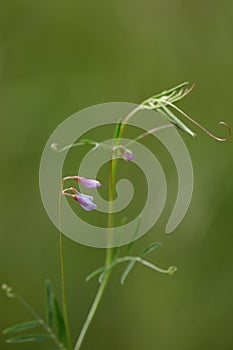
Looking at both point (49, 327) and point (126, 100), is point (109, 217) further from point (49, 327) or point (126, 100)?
point (126, 100)

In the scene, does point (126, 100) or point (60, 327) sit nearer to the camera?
point (60, 327)

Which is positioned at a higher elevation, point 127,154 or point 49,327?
point 127,154

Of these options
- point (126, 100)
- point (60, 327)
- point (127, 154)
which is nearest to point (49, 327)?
point (60, 327)

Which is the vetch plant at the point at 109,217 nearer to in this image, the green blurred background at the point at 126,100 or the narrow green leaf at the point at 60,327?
the narrow green leaf at the point at 60,327

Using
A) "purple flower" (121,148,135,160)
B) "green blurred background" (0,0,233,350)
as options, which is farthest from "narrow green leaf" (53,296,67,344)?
"green blurred background" (0,0,233,350)

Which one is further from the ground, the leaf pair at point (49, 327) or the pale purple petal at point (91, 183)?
the pale purple petal at point (91, 183)

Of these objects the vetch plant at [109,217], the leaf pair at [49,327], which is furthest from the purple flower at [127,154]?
the leaf pair at [49,327]

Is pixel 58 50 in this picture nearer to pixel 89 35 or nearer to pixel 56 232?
pixel 89 35

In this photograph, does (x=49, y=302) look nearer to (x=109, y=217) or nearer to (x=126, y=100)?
(x=109, y=217)

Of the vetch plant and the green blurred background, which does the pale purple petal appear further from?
the green blurred background
